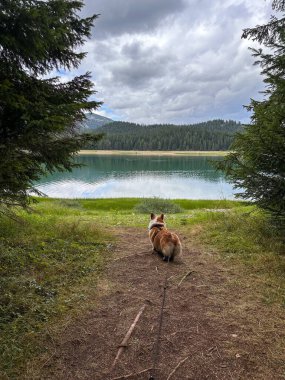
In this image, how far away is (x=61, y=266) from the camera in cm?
641

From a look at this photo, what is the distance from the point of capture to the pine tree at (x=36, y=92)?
512 cm

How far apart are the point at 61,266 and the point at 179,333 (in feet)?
10.4

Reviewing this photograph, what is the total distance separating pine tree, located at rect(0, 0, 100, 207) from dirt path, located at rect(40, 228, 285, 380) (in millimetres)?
2710

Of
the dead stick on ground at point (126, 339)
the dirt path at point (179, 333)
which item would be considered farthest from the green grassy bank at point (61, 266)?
the dead stick on ground at point (126, 339)

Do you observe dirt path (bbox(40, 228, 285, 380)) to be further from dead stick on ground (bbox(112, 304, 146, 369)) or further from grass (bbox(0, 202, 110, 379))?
grass (bbox(0, 202, 110, 379))

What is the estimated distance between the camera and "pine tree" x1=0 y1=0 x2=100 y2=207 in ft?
16.8

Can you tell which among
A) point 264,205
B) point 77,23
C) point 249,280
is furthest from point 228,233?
point 77,23

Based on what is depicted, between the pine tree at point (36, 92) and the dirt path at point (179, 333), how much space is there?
2.71 meters

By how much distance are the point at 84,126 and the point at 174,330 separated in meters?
5.76

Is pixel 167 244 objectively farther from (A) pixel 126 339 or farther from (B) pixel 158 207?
(B) pixel 158 207

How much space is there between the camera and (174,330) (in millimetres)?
4316

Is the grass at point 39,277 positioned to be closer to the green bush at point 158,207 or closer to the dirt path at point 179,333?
the dirt path at point 179,333

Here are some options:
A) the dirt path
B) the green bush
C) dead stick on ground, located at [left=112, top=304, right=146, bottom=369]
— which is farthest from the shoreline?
dead stick on ground, located at [left=112, top=304, right=146, bottom=369]

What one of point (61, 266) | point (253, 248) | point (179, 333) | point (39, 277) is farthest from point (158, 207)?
point (179, 333)
